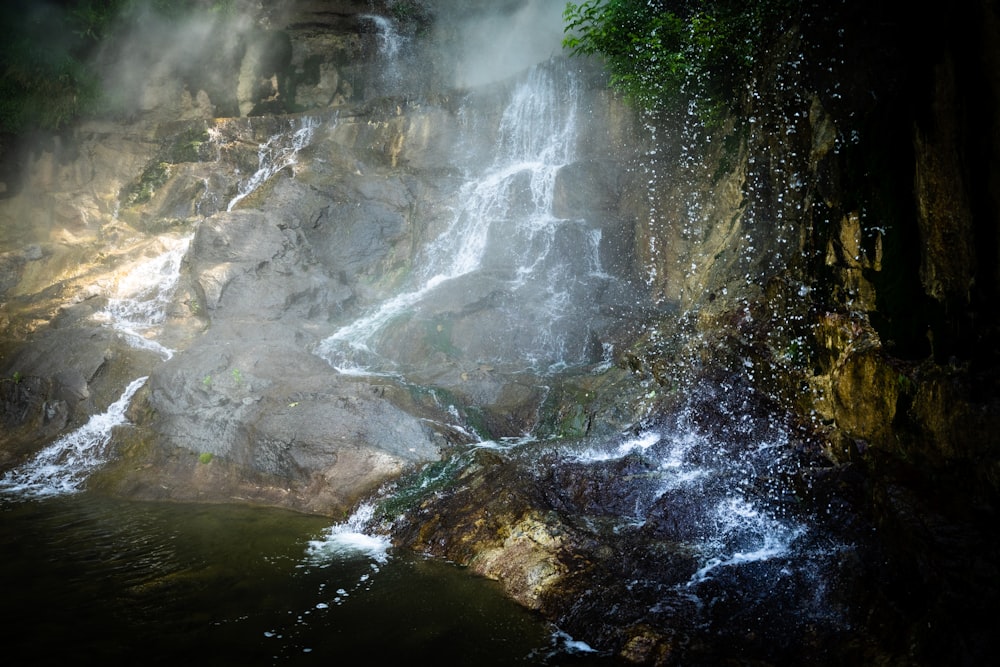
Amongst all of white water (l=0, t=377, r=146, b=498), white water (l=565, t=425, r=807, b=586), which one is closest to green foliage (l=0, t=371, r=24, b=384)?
white water (l=0, t=377, r=146, b=498)

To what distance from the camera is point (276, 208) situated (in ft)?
47.2

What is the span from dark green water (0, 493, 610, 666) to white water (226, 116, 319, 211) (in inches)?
476

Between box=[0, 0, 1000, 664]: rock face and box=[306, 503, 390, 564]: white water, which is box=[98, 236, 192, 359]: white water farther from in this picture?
box=[306, 503, 390, 564]: white water

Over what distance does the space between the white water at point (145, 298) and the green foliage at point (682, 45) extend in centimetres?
1071

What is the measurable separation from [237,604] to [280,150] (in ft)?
52.0

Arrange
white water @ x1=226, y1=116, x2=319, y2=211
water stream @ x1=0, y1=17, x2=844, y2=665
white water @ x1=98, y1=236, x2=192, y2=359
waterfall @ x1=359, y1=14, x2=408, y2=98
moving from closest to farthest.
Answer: water stream @ x1=0, y1=17, x2=844, y2=665
white water @ x1=98, y1=236, x2=192, y2=359
white water @ x1=226, y1=116, x2=319, y2=211
waterfall @ x1=359, y1=14, x2=408, y2=98

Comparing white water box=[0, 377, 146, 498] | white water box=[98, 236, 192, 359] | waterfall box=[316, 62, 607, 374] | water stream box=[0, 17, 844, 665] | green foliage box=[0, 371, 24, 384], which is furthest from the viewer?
white water box=[98, 236, 192, 359]

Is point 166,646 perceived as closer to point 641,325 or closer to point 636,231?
point 641,325

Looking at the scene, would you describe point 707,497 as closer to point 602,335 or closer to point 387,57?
point 602,335

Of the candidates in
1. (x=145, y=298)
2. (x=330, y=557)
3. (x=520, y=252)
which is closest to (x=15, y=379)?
(x=145, y=298)

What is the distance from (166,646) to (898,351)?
6.84 m

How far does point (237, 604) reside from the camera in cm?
542

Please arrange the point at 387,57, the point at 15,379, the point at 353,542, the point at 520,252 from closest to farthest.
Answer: the point at 353,542 < the point at 15,379 < the point at 520,252 < the point at 387,57

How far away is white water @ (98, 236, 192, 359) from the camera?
12180 millimetres
